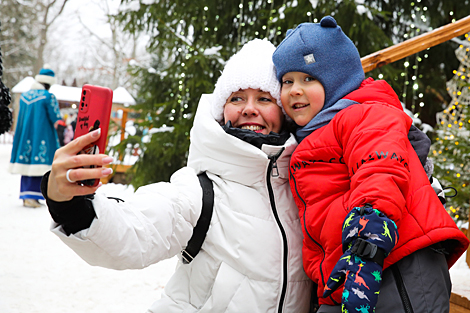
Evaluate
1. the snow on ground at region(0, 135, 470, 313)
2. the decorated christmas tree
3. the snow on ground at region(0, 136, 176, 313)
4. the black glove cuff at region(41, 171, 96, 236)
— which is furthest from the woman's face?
the decorated christmas tree

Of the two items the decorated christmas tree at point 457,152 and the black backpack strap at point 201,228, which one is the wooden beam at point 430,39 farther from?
the decorated christmas tree at point 457,152

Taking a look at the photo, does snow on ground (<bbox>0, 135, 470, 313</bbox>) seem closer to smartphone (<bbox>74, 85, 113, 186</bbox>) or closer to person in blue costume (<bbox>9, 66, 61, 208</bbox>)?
person in blue costume (<bbox>9, 66, 61, 208</bbox>)

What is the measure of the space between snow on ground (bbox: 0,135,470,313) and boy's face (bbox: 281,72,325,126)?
1.47 m

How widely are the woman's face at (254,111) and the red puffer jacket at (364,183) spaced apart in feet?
1.03

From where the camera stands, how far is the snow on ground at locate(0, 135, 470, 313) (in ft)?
11.9

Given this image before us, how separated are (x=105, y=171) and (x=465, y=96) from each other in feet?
18.3

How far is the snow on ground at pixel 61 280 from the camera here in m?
3.64

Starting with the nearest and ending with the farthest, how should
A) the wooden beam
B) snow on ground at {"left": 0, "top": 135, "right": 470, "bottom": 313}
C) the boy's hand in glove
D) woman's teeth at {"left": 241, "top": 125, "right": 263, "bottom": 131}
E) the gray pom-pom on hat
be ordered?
the boy's hand in glove, woman's teeth at {"left": 241, "top": 125, "right": 263, "bottom": 131}, the wooden beam, snow on ground at {"left": 0, "top": 135, "right": 470, "bottom": 313}, the gray pom-pom on hat

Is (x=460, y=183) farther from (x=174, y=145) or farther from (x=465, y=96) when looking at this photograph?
(x=174, y=145)

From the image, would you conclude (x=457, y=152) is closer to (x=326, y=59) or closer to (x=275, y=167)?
(x=326, y=59)

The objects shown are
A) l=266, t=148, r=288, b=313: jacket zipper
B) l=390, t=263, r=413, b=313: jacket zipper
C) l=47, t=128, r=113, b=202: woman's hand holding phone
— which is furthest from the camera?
l=266, t=148, r=288, b=313: jacket zipper

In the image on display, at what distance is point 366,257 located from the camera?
1320 millimetres

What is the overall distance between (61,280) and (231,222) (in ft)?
10.4

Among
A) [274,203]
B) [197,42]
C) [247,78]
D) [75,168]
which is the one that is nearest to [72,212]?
[75,168]
